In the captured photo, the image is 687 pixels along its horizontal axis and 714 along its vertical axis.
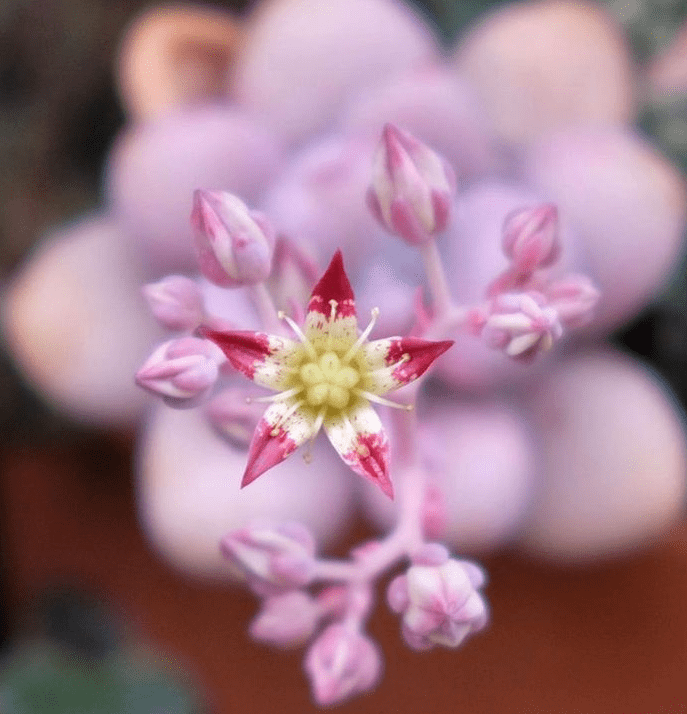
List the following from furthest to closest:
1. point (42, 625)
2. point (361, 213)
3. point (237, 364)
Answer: point (42, 625) < point (361, 213) < point (237, 364)

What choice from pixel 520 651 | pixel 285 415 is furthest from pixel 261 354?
pixel 520 651

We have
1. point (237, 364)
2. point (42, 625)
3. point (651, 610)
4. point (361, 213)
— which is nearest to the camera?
point (237, 364)

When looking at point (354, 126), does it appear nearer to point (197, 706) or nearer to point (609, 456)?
point (609, 456)

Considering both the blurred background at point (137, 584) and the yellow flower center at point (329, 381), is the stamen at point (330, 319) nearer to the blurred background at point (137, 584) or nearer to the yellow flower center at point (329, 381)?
the yellow flower center at point (329, 381)

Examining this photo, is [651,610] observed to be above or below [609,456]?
below

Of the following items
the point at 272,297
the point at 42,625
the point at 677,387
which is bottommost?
the point at 42,625

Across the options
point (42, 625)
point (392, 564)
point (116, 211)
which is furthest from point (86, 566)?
point (392, 564)

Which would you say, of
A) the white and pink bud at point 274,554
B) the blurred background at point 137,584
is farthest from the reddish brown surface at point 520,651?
the white and pink bud at point 274,554
